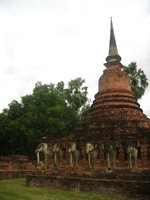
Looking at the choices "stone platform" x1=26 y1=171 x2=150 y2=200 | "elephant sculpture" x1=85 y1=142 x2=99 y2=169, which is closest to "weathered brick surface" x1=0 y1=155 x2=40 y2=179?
"elephant sculpture" x1=85 y1=142 x2=99 y2=169

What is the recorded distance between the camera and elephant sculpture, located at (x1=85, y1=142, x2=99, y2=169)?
38.4 ft

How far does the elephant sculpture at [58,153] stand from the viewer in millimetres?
13558

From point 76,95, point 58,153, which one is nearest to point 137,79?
A: point 76,95

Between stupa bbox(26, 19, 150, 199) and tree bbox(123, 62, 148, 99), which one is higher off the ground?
tree bbox(123, 62, 148, 99)

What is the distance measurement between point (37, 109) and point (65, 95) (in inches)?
267

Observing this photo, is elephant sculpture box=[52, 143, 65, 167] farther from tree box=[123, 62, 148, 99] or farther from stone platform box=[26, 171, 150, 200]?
tree box=[123, 62, 148, 99]

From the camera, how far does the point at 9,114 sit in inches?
1015

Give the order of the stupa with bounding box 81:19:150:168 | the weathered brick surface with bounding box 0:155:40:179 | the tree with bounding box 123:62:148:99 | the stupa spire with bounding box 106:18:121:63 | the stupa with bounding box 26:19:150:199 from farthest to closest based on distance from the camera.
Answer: the tree with bounding box 123:62:148:99
the stupa spire with bounding box 106:18:121:63
the weathered brick surface with bounding box 0:155:40:179
the stupa with bounding box 81:19:150:168
the stupa with bounding box 26:19:150:199

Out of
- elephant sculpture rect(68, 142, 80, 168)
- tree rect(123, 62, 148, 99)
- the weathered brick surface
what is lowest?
the weathered brick surface

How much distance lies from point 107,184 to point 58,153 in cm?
652

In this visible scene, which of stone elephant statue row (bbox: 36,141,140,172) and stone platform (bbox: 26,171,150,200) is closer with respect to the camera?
stone platform (bbox: 26,171,150,200)

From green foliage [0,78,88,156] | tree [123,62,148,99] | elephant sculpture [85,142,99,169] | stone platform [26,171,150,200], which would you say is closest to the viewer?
stone platform [26,171,150,200]

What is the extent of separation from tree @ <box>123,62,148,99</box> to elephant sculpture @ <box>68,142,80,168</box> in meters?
14.4

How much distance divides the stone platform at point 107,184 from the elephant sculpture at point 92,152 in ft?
7.05
